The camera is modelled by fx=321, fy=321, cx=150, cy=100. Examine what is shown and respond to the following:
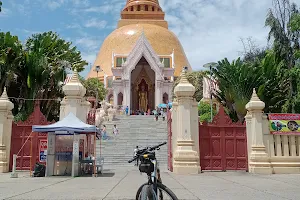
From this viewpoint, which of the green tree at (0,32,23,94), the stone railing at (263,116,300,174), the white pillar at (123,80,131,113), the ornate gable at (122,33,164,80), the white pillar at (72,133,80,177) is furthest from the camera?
the ornate gable at (122,33,164,80)

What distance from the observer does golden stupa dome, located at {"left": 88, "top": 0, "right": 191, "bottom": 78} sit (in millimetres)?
46719

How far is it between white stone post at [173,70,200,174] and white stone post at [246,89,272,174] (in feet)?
7.14

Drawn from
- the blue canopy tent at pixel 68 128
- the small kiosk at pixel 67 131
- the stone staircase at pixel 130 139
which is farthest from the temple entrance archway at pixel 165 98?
the blue canopy tent at pixel 68 128

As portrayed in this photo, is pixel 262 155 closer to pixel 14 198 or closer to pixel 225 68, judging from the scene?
pixel 14 198

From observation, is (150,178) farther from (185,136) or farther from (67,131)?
(185,136)

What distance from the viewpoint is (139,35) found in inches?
1863

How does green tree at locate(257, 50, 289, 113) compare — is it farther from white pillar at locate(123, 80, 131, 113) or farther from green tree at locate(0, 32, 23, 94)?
green tree at locate(0, 32, 23, 94)

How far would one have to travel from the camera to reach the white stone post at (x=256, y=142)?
12297 mm

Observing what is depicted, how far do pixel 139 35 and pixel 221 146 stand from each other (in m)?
36.6

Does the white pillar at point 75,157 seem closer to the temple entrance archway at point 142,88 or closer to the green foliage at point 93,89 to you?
the green foliage at point 93,89

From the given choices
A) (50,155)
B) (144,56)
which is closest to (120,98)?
(144,56)

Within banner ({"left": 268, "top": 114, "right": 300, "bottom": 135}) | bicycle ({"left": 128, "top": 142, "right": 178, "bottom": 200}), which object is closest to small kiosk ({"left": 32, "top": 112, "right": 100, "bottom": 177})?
bicycle ({"left": 128, "top": 142, "right": 178, "bottom": 200})

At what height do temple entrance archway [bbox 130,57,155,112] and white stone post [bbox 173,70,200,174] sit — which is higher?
temple entrance archway [bbox 130,57,155,112]

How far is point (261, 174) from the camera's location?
1203 cm
